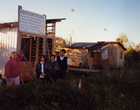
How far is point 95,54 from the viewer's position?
69.6 ft

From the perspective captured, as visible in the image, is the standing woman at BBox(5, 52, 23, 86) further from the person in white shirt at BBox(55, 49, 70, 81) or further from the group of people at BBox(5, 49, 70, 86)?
the person in white shirt at BBox(55, 49, 70, 81)

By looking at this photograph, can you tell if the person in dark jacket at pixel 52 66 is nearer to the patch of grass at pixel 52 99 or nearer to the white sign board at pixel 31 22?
the patch of grass at pixel 52 99

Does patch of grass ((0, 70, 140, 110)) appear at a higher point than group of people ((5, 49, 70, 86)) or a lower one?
lower

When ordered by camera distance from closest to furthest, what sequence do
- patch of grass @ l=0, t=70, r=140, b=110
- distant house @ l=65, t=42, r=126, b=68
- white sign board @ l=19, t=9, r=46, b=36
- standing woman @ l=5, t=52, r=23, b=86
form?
patch of grass @ l=0, t=70, r=140, b=110, standing woman @ l=5, t=52, r=23, b=86, white sign board @ l=19, t=9, r=46, b=36, distant house @ l=65, t=42, r=126, b=68

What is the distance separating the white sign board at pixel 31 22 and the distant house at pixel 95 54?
31.9 feet

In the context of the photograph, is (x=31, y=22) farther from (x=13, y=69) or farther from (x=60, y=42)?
(x=60, y=42)

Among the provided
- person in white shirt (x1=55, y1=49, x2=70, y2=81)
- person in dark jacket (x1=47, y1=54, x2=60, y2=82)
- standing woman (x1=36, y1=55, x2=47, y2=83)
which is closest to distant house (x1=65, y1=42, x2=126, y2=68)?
person in white shirt (x1=55, y1=49, x2=70, y2=81)

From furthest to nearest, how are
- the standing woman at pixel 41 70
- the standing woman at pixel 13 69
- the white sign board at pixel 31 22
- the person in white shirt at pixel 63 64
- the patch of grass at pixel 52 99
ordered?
the white sign board at pixel 31 22
the person in white shirt at pixel 63 64
the standing woman at pixel 41 70
the standing woman at pixel 13 69
the patch of grass at pixel 52 99

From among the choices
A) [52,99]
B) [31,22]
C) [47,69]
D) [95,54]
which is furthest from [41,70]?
[95,54]

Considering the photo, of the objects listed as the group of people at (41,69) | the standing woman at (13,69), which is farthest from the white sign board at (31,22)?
the standing woman at (13,69)

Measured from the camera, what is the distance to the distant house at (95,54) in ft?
62.6

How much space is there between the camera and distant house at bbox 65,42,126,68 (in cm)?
1909

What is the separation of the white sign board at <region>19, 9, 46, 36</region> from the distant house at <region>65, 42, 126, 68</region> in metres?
9.71

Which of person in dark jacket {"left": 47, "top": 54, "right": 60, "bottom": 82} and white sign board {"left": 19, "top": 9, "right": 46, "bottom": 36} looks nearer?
person in dark jacket {"left": 47, "top": 54, "right": 60, "bottom": 82}
